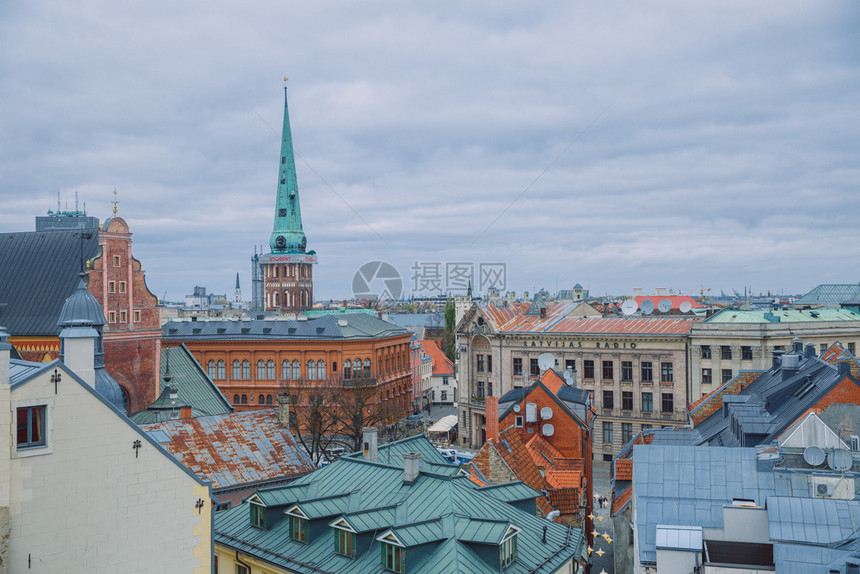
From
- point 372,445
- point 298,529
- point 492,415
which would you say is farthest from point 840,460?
point 492,415

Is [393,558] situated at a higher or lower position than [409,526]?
lower

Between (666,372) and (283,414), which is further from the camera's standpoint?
(666,372)

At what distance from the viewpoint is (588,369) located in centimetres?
7981

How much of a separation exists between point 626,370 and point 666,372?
3903 millimetres

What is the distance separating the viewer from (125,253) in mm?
65062

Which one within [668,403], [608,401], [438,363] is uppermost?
[668,403]

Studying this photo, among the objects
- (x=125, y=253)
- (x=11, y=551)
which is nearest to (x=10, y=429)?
(x=11, y=551)

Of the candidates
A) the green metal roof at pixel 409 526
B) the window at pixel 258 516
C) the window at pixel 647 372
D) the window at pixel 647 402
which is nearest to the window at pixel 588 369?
the window at pixel 647 372

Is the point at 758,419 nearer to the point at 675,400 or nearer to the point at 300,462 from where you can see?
the point at 300,462

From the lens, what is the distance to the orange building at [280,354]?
307ft

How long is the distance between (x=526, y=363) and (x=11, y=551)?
222 feet

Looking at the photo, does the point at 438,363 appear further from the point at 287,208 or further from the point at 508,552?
the point at 508,552

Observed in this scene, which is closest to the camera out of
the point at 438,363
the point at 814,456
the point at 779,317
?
the point at 814,456

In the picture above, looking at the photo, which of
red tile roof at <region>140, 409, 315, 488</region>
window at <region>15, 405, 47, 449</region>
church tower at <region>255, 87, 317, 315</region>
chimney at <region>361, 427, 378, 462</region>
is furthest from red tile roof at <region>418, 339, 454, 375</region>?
window at <region>15, 405, 47, 449</region>
